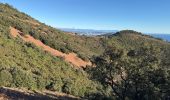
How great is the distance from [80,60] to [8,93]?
1554 inches

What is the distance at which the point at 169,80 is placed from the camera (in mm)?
24172

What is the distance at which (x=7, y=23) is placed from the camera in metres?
63.2

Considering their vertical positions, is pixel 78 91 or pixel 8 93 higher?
pixel 8 93

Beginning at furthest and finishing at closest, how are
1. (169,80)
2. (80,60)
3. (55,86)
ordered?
(80,60)
(55,86)
(169,80)

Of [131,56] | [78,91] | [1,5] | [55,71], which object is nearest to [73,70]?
[55,71]

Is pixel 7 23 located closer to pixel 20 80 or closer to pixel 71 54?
pixel 71 54

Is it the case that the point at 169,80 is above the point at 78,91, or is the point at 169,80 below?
above

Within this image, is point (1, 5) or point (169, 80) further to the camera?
point (1, 5)

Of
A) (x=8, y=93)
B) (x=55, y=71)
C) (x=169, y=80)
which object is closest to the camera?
(x=8, y=93)

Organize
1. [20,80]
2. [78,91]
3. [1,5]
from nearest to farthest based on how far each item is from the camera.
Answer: [20,80] < [78,91] < [1,5]

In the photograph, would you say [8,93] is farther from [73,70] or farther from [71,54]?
[71,54]

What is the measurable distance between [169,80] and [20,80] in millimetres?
11710

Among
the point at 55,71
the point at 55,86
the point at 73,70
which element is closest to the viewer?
the point at 55,86

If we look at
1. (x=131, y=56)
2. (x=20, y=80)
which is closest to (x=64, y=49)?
(x=20, y=80)
